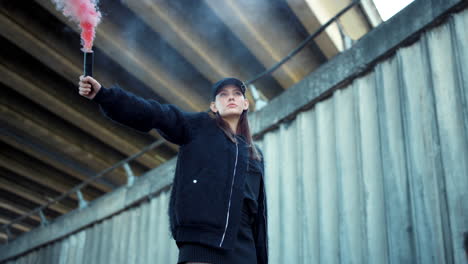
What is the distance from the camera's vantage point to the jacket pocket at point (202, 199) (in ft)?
8.37

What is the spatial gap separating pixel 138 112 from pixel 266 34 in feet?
13.2

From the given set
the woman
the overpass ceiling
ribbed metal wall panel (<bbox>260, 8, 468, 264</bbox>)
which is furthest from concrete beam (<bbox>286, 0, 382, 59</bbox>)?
the woman

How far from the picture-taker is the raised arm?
2.51m

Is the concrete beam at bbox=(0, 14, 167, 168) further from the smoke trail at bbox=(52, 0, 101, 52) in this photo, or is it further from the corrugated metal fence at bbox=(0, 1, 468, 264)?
the smoke trail at bbox=(52, 0, 101, 52)

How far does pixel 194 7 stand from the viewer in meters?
5.92

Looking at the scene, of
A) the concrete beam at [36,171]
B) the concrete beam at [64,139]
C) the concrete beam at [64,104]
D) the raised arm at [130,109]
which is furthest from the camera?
the concrete beam at [36,171]

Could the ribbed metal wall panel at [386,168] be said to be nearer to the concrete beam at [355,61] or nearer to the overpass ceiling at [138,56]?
the concrete beam at [355,61]

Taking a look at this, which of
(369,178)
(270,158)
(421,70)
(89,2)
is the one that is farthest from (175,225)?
(270,158)

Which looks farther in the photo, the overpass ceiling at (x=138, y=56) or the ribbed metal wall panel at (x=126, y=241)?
the ribbed metal wall panel at (x=126, y=241)

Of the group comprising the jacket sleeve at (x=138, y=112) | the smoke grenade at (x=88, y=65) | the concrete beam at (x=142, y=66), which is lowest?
the jacket sleeve at (x=138, y=112)

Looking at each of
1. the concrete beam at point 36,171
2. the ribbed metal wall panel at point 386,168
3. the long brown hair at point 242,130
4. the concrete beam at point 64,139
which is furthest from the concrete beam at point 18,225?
the long brown hair at point 242,130

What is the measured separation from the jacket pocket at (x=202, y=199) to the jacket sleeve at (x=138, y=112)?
0.30 m

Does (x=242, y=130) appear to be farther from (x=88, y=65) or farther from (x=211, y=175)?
(x=88, y=65)

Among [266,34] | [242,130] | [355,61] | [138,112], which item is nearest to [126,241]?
[266,34]
